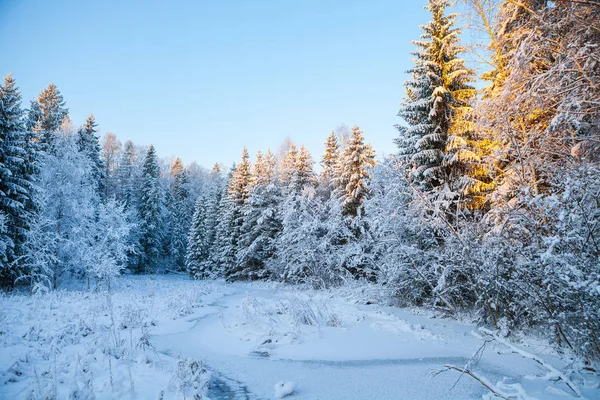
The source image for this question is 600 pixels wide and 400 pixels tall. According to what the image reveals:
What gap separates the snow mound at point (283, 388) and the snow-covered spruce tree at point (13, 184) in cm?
1706

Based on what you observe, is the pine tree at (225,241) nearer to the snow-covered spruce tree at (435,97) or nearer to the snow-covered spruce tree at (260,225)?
the snow-covered spruce tree at (260,225)

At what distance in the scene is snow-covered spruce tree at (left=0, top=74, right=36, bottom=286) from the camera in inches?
617

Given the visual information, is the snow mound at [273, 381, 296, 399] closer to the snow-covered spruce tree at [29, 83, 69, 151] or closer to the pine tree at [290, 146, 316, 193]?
the pine tree at [290, 146, 316, 193]

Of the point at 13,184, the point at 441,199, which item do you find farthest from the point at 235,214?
the point at 441,199

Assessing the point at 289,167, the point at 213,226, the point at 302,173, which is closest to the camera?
the point at 302,173

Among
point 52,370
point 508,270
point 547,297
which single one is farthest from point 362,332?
point 52,370

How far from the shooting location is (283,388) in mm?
4855

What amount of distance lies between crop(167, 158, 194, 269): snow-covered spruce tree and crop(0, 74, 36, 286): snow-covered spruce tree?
88.3 ft

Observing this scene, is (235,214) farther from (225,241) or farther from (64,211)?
(64,211)

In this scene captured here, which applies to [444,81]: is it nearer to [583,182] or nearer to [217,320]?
[583,182]

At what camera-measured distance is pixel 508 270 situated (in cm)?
699

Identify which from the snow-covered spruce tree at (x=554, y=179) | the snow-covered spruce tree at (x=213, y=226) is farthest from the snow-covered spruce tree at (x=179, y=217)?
the snow-covered spruce tree at (x=554, y=179)

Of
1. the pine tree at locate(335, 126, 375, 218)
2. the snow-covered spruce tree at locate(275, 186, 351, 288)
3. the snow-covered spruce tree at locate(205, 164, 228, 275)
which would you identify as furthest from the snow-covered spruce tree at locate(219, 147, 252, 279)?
the pine tree at locate(335, 126, 375, 218)

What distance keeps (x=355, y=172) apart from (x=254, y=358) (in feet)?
55.3
